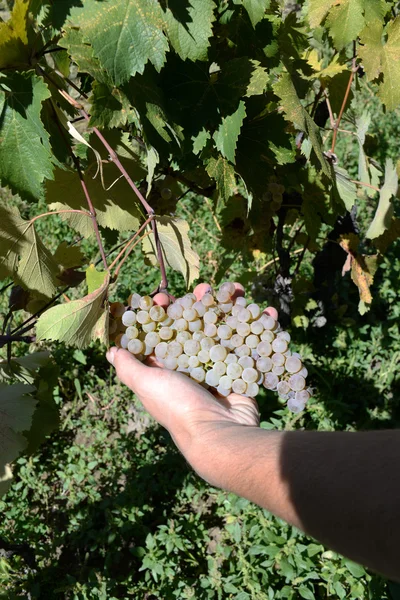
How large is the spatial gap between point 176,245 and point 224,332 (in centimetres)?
24

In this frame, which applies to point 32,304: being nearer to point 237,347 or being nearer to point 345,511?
point 237,347

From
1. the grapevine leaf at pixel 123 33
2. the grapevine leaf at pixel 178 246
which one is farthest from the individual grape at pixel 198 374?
the grapevine leaf at pixel 123 33

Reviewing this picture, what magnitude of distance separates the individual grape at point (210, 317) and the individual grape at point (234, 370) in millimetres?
102

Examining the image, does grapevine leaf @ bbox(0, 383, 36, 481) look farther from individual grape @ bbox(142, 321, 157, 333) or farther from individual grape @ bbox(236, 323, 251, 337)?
individual grape @ bbox(236, 323, 251, 337)

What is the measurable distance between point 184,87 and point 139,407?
166 cm

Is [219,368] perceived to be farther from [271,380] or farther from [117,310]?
[117,310]

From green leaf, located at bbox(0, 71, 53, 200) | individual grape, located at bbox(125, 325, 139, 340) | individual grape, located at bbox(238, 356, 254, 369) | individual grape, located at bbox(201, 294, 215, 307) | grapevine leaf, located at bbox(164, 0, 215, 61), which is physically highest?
grapevine leaf, located at bbox(164, 0, 215, 61)

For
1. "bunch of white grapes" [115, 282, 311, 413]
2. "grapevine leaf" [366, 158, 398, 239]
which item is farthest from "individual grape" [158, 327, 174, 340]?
"grapevine leaf" [366, 158, 398, 239]

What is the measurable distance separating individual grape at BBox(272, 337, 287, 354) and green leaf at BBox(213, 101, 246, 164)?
37 centimetres

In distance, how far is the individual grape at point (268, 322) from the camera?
1092 millimetres

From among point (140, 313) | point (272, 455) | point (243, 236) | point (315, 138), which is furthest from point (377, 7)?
point (272, 455)

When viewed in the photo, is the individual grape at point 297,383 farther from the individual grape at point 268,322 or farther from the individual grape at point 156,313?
the individual grape at point 156,313

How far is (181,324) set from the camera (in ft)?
3.53

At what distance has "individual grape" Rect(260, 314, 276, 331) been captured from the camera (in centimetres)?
109
